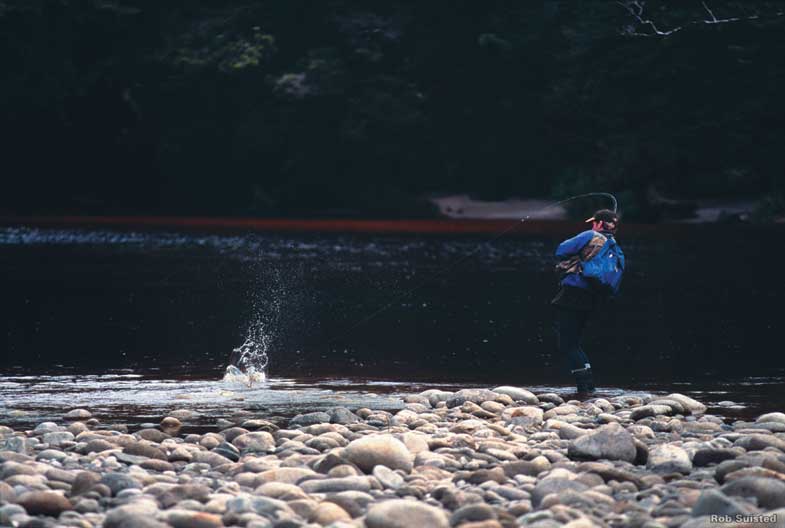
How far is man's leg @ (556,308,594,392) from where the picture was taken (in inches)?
438

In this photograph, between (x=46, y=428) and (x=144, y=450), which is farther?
(x=46, y=428)

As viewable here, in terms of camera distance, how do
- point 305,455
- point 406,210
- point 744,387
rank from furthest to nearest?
point 406,210, point 744,387, point 305,455

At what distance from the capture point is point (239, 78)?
60938mm

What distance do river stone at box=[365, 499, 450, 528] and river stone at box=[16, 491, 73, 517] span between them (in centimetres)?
158

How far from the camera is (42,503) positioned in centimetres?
657

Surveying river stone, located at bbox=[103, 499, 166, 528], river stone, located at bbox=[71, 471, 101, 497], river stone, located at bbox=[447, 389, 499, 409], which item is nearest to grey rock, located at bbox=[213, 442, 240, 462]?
river stone, located at bbox=[71, 471, 101, 497]

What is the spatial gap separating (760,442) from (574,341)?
311cm

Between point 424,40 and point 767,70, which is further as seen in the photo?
point 424,40

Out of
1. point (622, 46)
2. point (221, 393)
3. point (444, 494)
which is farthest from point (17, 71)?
point (444, 494)

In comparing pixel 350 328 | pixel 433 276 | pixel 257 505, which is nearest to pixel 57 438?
pixel 257 505

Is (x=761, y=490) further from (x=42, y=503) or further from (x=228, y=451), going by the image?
(x=42, y=503)

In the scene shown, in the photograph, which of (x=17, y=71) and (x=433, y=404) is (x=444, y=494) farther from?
(x=17, y=71)

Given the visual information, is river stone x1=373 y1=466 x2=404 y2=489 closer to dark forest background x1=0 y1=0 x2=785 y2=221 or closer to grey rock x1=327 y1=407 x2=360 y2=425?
grey rock x1=327 y1=407 x2=360 y2=425

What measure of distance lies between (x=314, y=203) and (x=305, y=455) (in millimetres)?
52637
